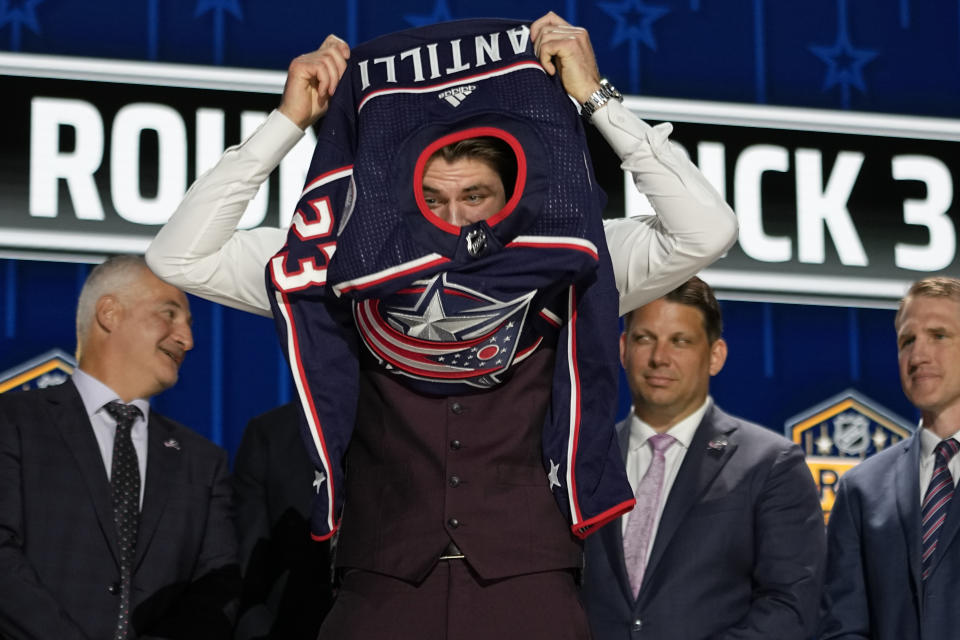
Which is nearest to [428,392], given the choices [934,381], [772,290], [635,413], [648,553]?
[648,553]

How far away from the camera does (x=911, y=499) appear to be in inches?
120

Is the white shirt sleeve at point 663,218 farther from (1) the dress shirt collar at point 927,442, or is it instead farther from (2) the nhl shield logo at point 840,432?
(2) the nhl shield logo at point 840,432

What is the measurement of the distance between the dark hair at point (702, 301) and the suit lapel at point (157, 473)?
4.28 ft

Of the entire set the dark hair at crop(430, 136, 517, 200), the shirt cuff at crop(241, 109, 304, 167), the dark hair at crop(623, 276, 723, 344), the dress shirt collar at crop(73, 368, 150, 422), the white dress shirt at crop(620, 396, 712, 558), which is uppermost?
the shirt cuff at crop(241, 109, 304, 167)

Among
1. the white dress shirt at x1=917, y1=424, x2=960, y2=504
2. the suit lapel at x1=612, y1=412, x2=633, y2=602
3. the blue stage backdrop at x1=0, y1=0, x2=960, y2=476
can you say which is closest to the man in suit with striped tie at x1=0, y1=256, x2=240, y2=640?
the blue stage backdrop at x1=0, y1=0, x2=960, y2=476

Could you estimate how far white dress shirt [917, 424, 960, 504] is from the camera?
307 cm

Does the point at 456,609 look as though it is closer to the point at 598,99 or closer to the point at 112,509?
the point at 598,99

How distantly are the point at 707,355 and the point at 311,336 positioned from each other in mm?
1645

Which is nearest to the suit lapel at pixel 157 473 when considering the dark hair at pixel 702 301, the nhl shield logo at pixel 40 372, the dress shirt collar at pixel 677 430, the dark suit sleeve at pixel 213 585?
the dark suit sleeve at pixel 213 585

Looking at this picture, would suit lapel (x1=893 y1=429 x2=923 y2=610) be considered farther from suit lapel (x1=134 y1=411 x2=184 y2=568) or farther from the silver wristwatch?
suit lapel (x1=134 y1=411 x2=184 y2=568)

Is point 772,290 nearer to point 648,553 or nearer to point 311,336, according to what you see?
point 648,553

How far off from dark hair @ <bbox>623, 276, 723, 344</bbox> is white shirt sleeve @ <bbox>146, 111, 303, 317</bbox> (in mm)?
1475

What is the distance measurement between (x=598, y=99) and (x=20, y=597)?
1.72 m

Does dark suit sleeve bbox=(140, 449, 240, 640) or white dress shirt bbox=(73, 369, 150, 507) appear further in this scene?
white dress shirt bbox=(73, 369, 150, 507)
